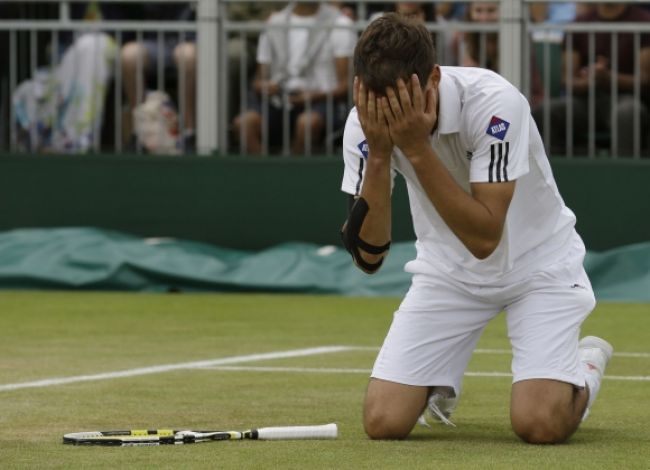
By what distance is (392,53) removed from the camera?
5305 millimetres

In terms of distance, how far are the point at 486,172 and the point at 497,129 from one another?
0.51 ft

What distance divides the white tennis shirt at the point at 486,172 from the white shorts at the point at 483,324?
0.06m

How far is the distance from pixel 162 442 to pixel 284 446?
421mm

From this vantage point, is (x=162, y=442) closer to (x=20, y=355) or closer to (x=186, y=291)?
(x=20, y=355)

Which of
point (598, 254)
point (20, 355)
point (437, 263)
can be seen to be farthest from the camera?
point (598, 254)

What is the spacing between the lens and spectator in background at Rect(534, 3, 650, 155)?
1338 cm

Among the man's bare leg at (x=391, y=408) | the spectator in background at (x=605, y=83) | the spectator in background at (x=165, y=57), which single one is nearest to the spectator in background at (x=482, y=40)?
the spectator in background at (x=605, y=83)

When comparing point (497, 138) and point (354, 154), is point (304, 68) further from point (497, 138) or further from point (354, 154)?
point (497, 138)

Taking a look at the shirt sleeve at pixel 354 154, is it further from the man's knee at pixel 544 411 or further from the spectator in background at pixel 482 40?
the spectator in background at pixel 482 40

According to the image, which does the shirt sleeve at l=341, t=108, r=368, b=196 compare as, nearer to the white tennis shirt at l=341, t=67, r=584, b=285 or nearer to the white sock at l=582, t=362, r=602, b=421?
the white tennis shirt at l=341, t=67, r=584, b=285

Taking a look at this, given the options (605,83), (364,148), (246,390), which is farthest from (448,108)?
(605,83)

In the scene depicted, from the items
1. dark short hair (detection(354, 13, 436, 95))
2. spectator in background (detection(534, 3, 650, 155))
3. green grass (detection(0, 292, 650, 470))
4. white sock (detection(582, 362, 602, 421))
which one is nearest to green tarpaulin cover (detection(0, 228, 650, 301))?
green grass (detection(0, 292, 650, 470))

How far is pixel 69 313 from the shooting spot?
11469 mm

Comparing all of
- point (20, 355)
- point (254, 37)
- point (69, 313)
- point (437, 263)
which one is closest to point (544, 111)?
point (254, 37)
